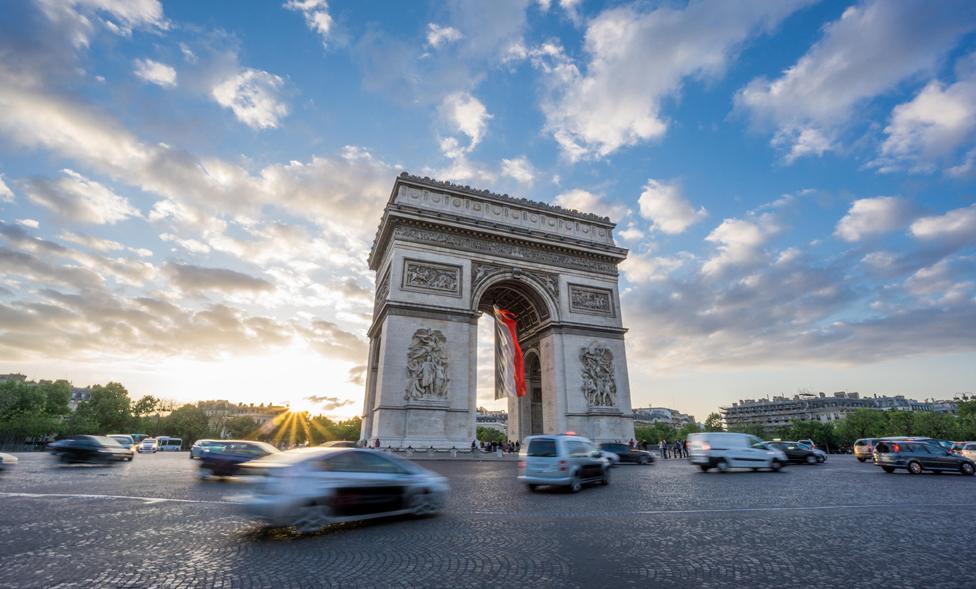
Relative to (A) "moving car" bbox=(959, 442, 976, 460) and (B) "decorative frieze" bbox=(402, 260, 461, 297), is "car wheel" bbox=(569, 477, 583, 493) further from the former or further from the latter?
(A) "moving car" bbox=(959, 442, 976, 460)

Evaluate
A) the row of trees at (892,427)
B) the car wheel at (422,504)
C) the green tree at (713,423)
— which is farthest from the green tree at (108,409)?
the green tree at (713,423)

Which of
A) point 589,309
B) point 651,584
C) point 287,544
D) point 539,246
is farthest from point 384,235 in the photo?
point 651,584

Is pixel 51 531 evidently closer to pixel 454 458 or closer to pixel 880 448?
pixel 454 458

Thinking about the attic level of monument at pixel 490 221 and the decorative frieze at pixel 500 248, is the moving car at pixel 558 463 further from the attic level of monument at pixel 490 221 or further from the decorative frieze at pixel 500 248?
the attic level of monument at pixel 490 221

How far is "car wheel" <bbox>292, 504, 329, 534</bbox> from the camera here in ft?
19.7

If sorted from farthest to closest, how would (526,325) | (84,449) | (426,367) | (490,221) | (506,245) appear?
1. (526,325)
2. (506,245)
3. (490,221)
4. (426,367)
5. (84,449)

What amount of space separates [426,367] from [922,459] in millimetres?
20767

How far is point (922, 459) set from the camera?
16.6 meters

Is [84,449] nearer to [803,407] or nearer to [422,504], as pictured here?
[422,504]

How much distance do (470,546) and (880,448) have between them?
64.8ft

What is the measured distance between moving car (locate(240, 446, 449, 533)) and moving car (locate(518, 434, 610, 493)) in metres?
4.02

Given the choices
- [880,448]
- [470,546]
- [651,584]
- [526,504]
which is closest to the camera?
[651,584]

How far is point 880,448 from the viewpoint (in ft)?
57.5

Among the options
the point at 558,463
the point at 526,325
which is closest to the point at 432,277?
the point at 526,325
